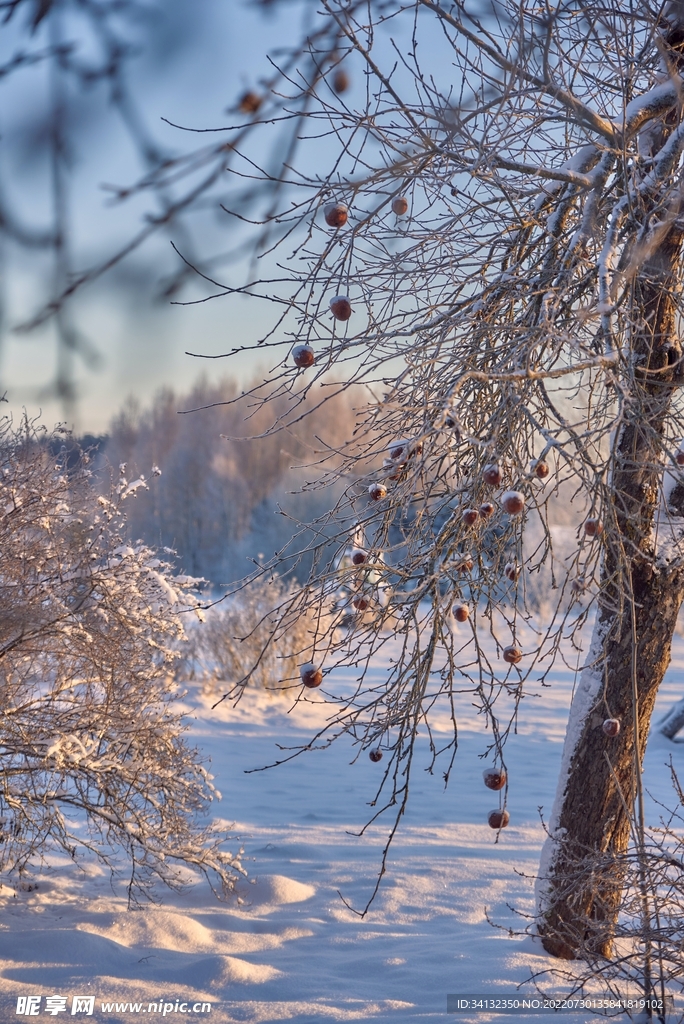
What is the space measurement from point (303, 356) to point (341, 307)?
0.20 metres

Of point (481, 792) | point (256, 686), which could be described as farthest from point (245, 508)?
point (481, 792)

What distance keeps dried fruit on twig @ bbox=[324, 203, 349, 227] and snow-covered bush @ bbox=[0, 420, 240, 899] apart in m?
2.05

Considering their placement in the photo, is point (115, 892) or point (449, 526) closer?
point (449, 526)

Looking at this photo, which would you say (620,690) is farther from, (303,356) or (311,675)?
(303,356)

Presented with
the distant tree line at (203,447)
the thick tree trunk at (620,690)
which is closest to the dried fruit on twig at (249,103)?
the distant tree line at (203,447)

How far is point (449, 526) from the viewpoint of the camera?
327 cm

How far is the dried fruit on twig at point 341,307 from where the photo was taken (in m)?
2.84

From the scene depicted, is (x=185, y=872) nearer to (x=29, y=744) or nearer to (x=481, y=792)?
(x=29, y=744)

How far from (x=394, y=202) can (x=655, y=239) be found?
92 centimetres

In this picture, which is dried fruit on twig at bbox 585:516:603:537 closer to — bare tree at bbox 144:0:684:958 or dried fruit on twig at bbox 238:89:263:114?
bare tree at bbox 144:0:684:958

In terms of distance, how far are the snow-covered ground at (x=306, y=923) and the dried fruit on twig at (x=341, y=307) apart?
9.26 feet

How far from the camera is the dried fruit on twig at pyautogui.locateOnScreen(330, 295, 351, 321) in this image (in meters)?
2.84

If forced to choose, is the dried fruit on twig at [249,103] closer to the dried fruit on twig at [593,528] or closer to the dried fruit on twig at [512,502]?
the dried fruit on twig at [512,502]

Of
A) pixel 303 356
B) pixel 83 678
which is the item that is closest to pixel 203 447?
pixel 303 356
